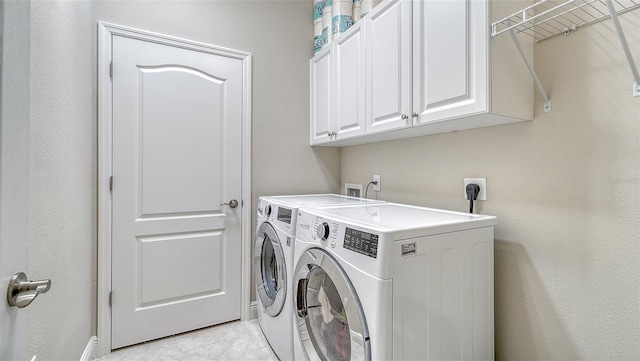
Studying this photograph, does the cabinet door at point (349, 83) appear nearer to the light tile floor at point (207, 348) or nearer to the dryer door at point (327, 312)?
the dryer door at point (327, 312)

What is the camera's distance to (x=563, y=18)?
123 centimetres

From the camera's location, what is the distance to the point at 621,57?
42.8 inches

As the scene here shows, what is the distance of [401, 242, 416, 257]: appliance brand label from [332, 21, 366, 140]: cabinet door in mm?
1006

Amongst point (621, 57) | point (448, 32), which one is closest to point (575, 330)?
point (621, 57)

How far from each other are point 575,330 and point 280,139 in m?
2.08

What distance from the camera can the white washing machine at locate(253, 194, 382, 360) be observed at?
1613 mm

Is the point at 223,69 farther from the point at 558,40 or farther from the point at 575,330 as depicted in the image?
the point at 575,330

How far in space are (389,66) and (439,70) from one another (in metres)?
0.35

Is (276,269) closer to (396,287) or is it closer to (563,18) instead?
(396,287)

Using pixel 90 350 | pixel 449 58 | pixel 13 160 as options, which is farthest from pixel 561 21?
pixel 90 350

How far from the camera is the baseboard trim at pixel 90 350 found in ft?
5.65

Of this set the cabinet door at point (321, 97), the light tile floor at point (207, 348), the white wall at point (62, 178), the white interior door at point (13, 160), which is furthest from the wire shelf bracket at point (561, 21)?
the light tile floor at point (207, 348)

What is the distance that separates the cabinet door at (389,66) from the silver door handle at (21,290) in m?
1.50

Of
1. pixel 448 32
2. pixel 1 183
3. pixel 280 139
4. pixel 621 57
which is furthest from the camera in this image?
pixel 280 139
